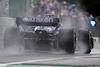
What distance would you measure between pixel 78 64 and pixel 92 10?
1957 inches

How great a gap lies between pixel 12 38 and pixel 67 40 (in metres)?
1.94

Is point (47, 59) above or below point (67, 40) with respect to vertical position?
below

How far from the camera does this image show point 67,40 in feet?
40.5

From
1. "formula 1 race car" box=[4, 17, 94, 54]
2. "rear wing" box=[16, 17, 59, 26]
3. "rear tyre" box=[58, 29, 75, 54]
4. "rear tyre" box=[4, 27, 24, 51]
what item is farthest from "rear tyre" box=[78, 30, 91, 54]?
"rear tyre" box=[4, 27, 24, 51]

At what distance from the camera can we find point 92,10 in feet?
191

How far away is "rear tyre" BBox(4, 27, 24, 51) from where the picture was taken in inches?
503

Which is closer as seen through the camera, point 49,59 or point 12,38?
point 49,59

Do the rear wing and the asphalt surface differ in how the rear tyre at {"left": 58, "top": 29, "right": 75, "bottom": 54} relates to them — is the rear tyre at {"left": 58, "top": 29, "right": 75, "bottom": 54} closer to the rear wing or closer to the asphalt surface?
the asphalt surface

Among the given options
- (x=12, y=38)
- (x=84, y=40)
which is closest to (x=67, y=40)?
(x=84, y=40)

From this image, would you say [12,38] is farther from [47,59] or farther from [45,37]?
[47,59]

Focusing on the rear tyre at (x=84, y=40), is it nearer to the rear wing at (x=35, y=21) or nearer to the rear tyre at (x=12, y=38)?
the rear wing at (x=35, y=21)

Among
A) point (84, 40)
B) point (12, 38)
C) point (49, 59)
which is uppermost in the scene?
point (12, 38)

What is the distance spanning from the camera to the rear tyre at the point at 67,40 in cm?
1234

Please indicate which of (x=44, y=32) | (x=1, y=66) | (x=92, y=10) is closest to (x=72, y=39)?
(x=44, y=32)
